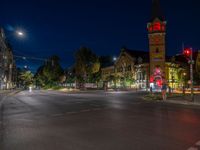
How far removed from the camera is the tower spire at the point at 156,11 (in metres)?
73.8

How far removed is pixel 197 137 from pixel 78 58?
57274 mm

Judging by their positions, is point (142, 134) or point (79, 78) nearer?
point (142, 134)

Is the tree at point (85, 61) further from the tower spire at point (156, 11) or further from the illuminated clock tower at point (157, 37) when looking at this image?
the tower spire at point (156, 11)

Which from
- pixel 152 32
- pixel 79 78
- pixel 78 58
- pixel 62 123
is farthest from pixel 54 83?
pixel 62 123

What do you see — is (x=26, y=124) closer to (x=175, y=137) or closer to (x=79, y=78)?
(x=175, y=137)

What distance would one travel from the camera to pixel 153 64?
Answer: 76.4 meters

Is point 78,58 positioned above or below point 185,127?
above

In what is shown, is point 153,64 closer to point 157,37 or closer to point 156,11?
point 157,37

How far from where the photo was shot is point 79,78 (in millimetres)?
72688

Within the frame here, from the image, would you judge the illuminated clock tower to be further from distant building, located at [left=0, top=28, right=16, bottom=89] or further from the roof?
distant building, located at [left=0, top=28, right=16, bottom=89]

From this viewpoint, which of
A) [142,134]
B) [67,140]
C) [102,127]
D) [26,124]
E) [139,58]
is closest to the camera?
[67,140]

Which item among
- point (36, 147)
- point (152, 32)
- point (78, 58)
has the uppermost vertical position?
point (152, 32)

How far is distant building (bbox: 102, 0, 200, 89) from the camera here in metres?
74.6

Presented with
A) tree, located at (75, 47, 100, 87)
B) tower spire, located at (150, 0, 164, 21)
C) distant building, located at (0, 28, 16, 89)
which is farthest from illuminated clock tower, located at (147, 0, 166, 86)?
distant building, located at (0, 28, 16, 89)
